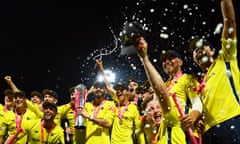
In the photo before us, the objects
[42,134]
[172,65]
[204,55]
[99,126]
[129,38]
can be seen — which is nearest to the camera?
[129,38]

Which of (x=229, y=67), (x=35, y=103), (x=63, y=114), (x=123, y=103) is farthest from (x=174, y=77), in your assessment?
(x=35, y=103)

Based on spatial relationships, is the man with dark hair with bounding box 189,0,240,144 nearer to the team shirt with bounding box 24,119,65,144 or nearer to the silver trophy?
the team shirt with bounding box 24,119,65,144

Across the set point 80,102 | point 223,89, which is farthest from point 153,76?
point 80,102

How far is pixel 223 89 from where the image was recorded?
344 centimetres

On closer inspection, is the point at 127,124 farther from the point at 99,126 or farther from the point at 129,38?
the point at 129,38

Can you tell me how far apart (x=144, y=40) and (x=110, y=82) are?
5257mm

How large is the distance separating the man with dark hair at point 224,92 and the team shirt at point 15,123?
419 centimetres

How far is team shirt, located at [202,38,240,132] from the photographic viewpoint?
3.39 m

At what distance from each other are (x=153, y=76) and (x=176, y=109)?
0.55 meters

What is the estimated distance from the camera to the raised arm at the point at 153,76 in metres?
2.83

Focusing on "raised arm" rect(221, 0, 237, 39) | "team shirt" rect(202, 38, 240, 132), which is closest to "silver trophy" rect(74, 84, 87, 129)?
"team shirt" rect(202, 38, 240, 132)

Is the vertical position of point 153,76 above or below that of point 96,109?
below

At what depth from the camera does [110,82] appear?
26.5ft

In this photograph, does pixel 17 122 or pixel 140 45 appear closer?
pixel 140 45
